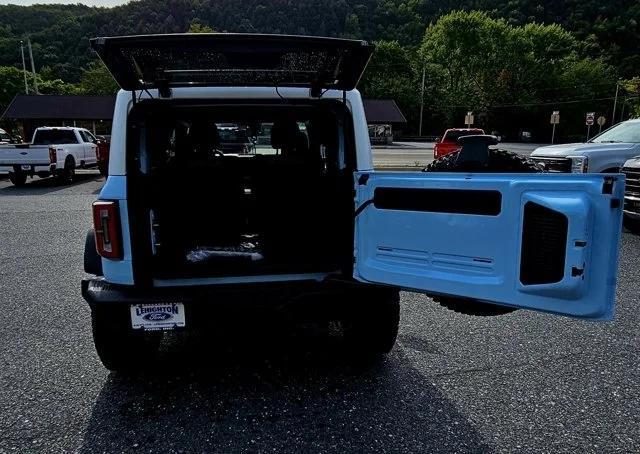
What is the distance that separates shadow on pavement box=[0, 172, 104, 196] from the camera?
41.7 feet

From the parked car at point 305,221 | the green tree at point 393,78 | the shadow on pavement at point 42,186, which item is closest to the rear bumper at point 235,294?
the parked car at point 305,221

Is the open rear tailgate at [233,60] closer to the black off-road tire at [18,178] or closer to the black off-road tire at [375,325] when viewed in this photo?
the black off-road tire at [375,325]

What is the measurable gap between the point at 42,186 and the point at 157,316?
45.7 feet

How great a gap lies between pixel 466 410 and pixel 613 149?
7405 mm

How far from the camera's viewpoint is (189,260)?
296 centimetres

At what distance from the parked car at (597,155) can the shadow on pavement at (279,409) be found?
6.16 metres

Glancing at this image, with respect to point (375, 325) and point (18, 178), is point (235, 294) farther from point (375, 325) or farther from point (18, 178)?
point (18, 178)

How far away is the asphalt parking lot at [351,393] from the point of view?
235 centimetres

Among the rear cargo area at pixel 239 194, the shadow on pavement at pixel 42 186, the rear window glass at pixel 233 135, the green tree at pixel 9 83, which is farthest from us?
the green tree at pixel 9 83

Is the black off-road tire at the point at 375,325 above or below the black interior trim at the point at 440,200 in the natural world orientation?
below

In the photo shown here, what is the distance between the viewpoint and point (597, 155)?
7.96 metres

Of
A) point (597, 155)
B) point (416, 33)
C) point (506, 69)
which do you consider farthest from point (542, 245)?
point (416, 33)

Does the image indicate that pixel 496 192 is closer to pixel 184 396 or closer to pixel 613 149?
pixel 184 396

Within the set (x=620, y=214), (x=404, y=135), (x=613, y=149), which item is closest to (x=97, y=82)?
(x=404, y=135)
